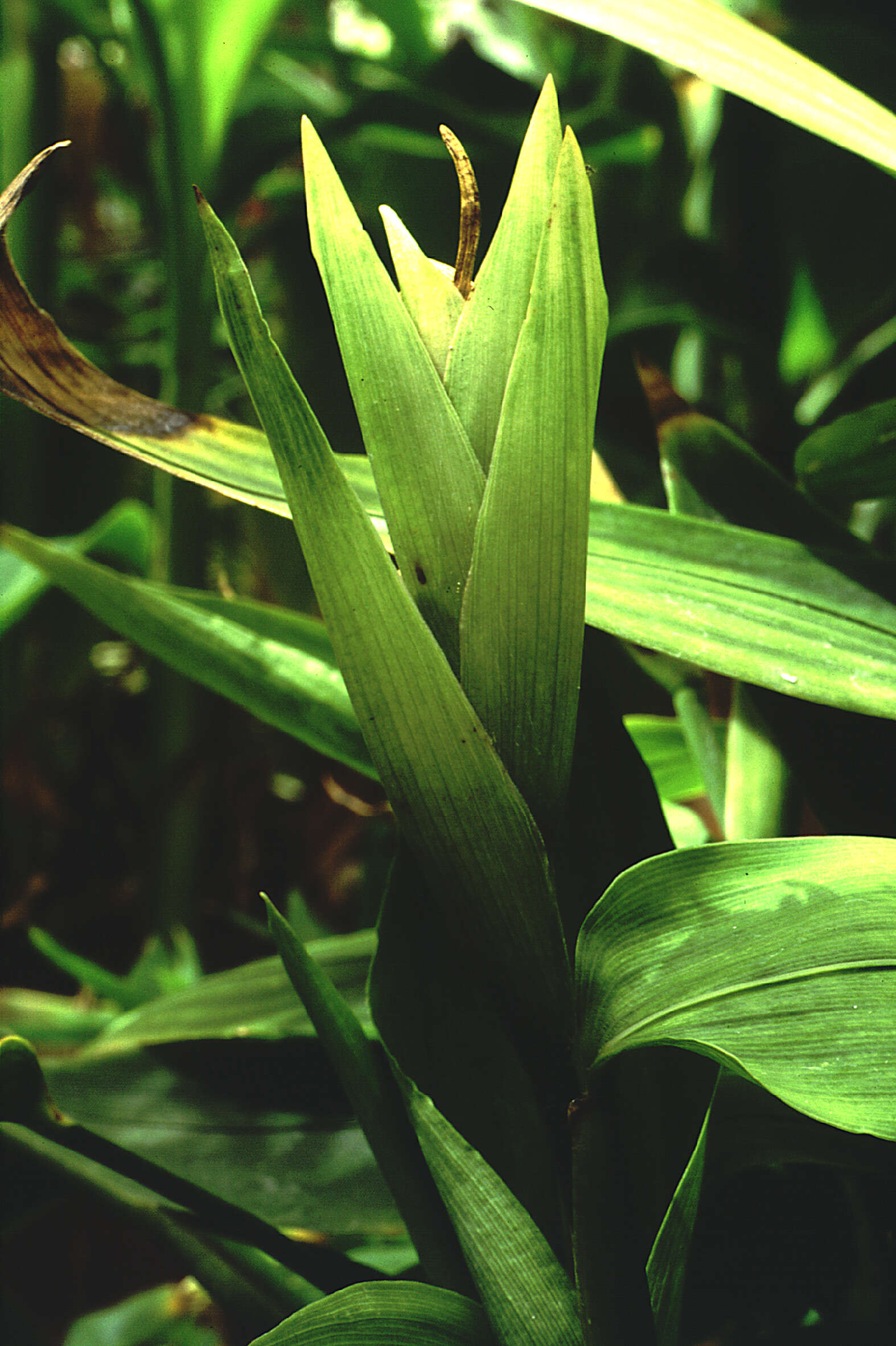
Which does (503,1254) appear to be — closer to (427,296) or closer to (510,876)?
(510,876)

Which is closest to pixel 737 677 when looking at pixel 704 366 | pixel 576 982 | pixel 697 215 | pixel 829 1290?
pixel 576 982

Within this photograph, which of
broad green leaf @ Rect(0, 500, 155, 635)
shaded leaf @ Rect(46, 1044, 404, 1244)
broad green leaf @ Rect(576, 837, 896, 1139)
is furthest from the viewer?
broad green leaf @ Rect(0, 500, 155, 635)

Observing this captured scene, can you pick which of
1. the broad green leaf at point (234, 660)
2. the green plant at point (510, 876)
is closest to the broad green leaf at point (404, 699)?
the green plant at point (510, 876)

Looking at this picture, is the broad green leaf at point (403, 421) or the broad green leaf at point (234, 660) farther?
the broad green leaf at point (234, 660)

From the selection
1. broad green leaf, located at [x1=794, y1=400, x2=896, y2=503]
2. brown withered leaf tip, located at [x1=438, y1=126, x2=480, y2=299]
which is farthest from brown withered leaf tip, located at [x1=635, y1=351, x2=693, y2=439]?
brown withered leaf tip, located at [x1=438, y1=126, x2=480, y2=299]

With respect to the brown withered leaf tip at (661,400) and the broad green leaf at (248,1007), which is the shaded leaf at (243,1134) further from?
the brown withered leaf tip at (661,400)

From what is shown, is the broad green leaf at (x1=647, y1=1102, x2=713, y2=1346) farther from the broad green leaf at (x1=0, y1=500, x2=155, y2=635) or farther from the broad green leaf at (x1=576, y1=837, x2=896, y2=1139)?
the broad green leaf at (x1=0, y1=500, x2=155, y2=635)

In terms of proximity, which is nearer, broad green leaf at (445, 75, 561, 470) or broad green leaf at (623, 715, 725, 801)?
broad green leaf at (445, 75, 561, 470)
